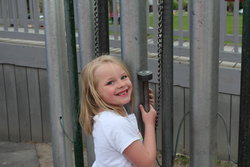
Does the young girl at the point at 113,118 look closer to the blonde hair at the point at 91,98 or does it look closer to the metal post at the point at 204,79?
the blonde hair at the point at 91,98

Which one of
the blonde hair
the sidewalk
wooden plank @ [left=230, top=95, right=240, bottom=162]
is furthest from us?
the sidewalk

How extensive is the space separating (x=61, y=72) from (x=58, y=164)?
0.50 metres

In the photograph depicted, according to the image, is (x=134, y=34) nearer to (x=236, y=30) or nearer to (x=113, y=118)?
(x=113, y=118)

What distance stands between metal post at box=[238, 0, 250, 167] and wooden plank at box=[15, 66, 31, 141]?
3639 mm

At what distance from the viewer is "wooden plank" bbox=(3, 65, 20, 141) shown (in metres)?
4.79

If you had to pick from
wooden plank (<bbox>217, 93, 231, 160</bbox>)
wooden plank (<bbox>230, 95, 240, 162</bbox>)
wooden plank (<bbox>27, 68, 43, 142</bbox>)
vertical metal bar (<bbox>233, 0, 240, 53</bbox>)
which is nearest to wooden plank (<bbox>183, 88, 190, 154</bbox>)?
wooden plank (<bbox>217, 93, 231, 160</bbox>)

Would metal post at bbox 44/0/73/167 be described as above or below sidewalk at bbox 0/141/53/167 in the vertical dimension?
above

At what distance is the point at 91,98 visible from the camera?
5.85 ft

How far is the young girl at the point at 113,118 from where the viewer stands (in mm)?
1636

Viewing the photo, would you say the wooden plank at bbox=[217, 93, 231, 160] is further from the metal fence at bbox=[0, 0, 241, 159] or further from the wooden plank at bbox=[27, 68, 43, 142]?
the wooden plank at bbox=[27, 68, 43, 142]

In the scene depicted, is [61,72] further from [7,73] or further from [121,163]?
[7,73]

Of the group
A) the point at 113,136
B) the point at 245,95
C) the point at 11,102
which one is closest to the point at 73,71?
the point at 113,136

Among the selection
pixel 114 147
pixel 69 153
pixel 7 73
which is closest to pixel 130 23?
pixel 114 147

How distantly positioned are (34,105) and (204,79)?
3.67 metres
